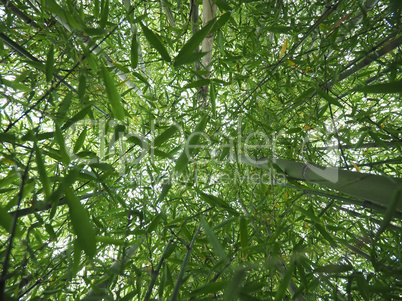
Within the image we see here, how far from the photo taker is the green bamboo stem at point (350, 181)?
0.62 metres

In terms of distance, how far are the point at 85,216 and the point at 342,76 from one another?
4.92ft

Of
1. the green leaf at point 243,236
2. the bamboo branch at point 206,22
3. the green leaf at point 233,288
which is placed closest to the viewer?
the green leaf at point 233,288

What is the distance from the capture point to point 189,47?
0.62 m

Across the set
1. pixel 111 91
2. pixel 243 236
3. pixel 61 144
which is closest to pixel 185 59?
pixel 111 91

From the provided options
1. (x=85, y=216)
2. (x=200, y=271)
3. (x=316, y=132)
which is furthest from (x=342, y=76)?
(x=85, y=216)

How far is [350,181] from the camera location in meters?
0.73

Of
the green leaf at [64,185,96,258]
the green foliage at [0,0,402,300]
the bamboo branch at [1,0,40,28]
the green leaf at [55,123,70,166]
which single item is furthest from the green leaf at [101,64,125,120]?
the bamboo branch at [1,0,40,28]

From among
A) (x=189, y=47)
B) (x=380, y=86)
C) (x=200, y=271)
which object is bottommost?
(x=200, y=271)

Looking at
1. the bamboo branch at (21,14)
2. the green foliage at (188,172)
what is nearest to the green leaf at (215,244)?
the green foliage at (188,172)

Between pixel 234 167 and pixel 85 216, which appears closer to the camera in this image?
pixel 85 216

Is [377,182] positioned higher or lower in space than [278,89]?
lower

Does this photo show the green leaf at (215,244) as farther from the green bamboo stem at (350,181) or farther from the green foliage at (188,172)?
the green bamboo stem at (350,181)

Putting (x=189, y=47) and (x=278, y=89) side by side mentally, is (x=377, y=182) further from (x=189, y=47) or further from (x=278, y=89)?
(x=278, y=89)

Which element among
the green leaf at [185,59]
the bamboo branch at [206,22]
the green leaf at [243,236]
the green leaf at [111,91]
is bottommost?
the green leaf at [243,236]
